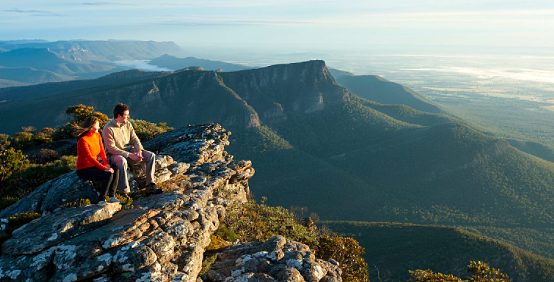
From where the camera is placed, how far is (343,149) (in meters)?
111

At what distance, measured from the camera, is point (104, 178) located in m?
9.68

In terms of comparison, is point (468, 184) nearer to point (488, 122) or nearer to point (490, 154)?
point (490, 154)

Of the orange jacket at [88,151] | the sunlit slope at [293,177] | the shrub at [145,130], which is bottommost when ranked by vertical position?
the sunlit slope at [293,177]

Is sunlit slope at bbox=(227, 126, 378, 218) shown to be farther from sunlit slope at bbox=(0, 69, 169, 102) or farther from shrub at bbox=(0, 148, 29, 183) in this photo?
sunlit slope at bbox=(0, 69, 169, 102)

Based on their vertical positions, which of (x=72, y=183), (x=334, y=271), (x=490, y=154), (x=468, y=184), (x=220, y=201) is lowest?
(x=468, y=184)

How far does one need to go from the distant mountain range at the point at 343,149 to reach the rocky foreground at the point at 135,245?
217ft

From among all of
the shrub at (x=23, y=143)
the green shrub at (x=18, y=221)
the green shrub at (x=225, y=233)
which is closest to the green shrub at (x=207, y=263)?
the green shrub at (x=225, y=233)

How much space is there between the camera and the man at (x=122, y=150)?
33.6 feet

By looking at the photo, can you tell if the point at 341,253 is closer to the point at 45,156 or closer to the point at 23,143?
the point at 45,156

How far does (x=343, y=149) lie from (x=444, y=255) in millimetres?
71408

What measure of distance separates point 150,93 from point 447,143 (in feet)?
357

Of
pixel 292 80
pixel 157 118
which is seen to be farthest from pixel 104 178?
pixel 292 80

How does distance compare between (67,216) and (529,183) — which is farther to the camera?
(529,183)

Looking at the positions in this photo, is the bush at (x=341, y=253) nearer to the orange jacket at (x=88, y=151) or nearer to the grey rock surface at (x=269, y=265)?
the grey rock surface at (x=269, y=265)
